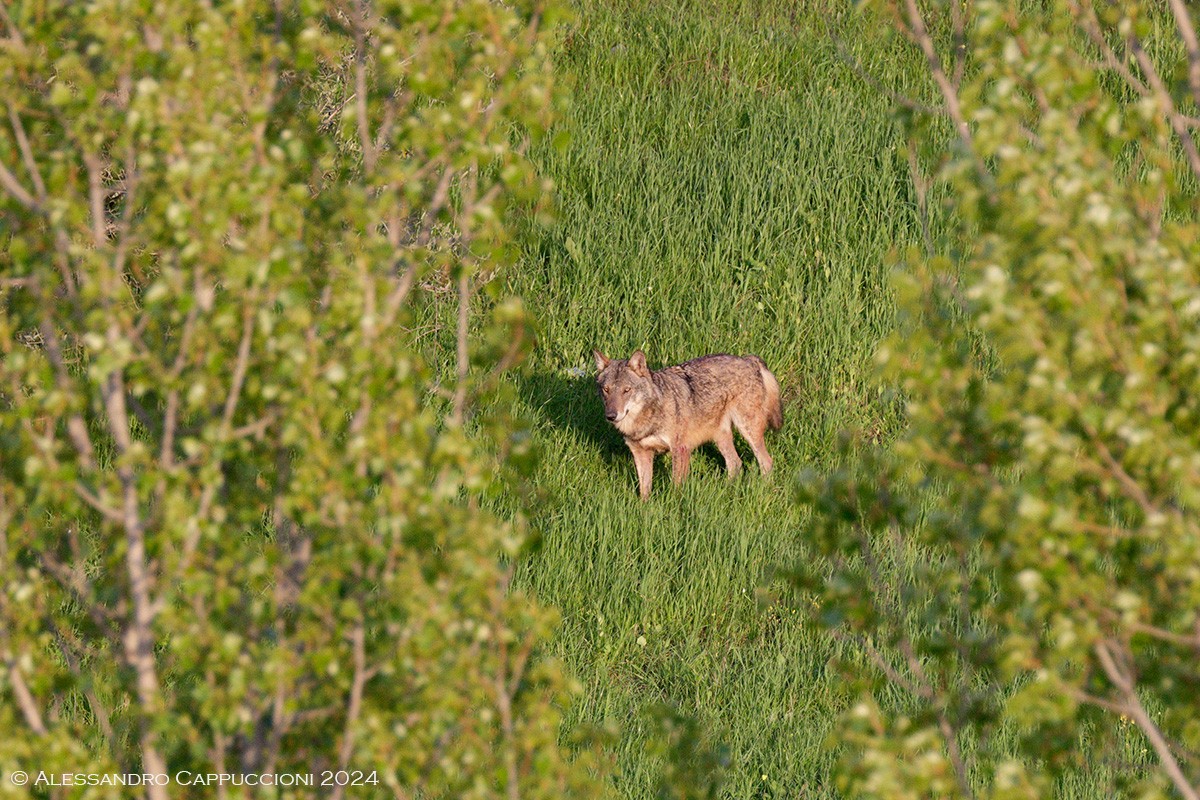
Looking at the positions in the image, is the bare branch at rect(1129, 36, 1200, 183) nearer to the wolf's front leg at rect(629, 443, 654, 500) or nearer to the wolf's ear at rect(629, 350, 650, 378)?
the wolf's ear at rect(629, 350, 650, 378)

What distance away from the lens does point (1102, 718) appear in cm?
373

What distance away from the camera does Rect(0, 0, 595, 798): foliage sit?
3186 millimetres

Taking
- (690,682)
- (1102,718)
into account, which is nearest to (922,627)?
(690,682)

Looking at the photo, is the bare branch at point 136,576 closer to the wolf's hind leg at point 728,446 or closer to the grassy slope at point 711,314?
the grassy slope at point 711,314

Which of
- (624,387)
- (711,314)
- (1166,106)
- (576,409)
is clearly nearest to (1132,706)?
(1166,106)

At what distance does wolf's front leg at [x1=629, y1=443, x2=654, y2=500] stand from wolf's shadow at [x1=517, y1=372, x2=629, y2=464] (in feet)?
0.78

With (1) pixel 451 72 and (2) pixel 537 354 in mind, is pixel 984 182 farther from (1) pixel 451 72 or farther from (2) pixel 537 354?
(2) pixel 537 354

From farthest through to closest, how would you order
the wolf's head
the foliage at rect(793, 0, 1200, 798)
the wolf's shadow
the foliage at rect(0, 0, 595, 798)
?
the wolf's shadow < the wolf's head < the foliage at rect(0, 0, 595, 798) < the foliage at rect(793, 0, 1200, 798)

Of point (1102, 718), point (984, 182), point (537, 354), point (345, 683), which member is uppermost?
point (984, 182)

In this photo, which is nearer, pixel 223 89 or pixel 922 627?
pixel 223 89

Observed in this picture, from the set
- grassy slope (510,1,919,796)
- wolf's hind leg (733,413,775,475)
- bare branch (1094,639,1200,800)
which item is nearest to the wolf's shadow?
grassy slope (510,1,919,796)

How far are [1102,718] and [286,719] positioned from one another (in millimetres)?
2044

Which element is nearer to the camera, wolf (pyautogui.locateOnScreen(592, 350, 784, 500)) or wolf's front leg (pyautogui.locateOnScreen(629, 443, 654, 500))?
wolf (pyautogui.locateOnScreen(592, 350, 784, 500))

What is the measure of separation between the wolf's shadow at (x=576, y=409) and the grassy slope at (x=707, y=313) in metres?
0.02
